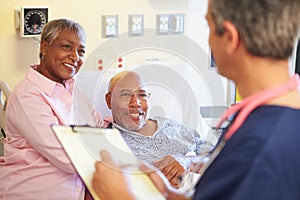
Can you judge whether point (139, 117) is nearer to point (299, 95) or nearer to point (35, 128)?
point (35, 128)

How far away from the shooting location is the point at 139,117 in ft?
7.22

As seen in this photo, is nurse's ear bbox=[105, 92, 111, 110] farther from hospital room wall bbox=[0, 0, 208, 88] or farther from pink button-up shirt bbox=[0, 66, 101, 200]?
hospital room wall bbox=[0, 0, 208, 88]

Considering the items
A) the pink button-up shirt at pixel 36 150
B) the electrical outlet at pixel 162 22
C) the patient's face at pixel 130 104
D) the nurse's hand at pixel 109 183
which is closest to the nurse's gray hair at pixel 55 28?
the pink button-up shirt at pixel 36 150

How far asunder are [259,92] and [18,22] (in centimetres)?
191

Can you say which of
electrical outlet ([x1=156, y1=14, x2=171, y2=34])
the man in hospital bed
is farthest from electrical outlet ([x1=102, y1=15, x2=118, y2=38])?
the man in hospital bed

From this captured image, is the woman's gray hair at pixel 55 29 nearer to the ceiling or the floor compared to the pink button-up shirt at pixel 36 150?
nearer to the ceiling

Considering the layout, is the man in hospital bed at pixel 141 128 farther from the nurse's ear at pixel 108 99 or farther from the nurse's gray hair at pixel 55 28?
the nurse's gray hair at pixel 55 28

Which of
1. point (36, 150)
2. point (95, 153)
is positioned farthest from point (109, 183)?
point (36, 150)

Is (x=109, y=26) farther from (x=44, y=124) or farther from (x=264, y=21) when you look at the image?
(x=264, y=21)

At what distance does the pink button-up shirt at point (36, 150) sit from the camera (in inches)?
76.7

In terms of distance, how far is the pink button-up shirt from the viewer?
6.39ft

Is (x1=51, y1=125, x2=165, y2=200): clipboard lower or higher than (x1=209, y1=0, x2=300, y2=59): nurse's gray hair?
lower

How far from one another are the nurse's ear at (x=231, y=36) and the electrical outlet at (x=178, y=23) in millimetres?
2188

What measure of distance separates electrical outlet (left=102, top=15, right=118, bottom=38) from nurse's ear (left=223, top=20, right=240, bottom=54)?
201 cm
